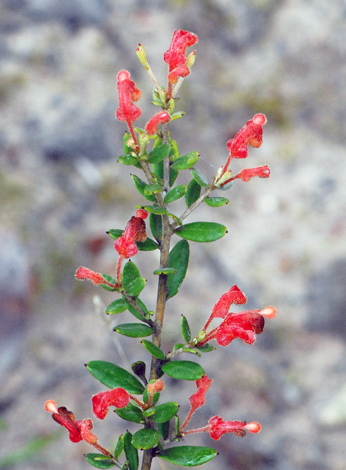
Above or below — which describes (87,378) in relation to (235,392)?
above

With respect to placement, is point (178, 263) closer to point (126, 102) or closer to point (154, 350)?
point (154, 350)

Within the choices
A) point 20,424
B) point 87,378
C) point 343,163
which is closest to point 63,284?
point 87,378

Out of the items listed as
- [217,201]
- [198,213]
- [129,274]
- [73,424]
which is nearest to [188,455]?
[73,424]

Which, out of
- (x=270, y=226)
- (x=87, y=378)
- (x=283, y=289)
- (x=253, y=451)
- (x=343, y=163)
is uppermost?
(x=343, y=163)

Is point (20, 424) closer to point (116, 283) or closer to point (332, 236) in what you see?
point (116, 283)

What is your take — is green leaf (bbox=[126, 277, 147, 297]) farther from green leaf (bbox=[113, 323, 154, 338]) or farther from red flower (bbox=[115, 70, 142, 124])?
red flower (bbox=[115, 70, 142, 124])

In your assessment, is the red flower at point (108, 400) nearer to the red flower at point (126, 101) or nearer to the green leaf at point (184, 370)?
the green leaf at point (184, 370)
